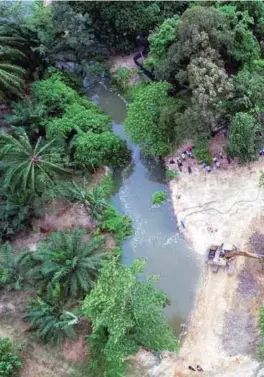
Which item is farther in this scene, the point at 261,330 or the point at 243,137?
the point at 243,137

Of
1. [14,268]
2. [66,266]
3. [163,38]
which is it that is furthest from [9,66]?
[66,266]

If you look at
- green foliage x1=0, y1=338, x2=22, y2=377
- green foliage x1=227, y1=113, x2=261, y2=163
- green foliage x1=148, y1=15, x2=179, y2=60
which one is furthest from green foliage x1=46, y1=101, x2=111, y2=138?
green foliage x1=0, y1=338, x2=22, y2=377

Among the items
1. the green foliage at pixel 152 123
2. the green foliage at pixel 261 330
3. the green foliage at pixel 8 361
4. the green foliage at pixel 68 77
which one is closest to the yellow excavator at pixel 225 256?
the green foliage at pixel 261 330

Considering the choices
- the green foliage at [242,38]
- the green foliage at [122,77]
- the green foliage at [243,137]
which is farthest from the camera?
the green foliage at [122,77]

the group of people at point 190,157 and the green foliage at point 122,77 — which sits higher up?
the green foliage at point 122,77

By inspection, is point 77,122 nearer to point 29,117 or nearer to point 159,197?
point 29,117

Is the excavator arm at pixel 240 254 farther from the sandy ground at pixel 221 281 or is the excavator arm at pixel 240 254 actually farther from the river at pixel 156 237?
the river at pixel 156 237
